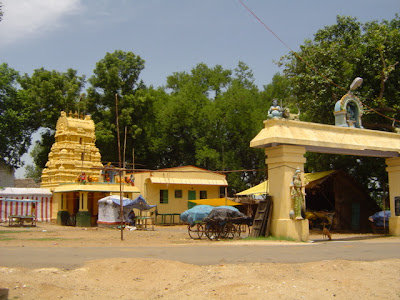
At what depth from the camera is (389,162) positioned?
71.4 feet

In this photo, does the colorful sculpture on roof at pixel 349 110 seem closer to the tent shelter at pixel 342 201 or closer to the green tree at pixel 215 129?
the tent shelter at pixel 342 201

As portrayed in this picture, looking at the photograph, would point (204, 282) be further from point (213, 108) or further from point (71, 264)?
point (213, 108)

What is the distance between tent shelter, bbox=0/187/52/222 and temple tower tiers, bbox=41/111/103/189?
136cm

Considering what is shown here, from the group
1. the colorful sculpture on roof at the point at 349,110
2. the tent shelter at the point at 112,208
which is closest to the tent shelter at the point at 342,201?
the colorful sculpture on roof at the point at 349,110

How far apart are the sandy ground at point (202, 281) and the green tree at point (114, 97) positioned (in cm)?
3306

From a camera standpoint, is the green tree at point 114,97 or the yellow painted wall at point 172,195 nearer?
the yellow painted wall at point 172,195

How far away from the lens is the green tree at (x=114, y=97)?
42.8 metres

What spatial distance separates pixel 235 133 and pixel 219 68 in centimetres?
975

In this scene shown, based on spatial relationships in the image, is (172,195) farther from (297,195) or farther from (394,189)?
(297,195)

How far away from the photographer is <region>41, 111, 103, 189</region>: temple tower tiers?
34.7 meters

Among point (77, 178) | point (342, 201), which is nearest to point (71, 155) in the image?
point (77, 178)

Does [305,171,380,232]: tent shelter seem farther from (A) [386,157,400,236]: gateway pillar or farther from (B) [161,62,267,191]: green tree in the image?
(B) [161,62,267,191]: green tree

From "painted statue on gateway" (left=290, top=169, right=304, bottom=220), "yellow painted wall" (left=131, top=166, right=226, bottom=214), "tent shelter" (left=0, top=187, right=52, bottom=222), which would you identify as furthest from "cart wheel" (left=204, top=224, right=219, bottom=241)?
"tent shelter" (left=0, top=187, right=52, bottom=222)

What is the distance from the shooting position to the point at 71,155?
117 ft
